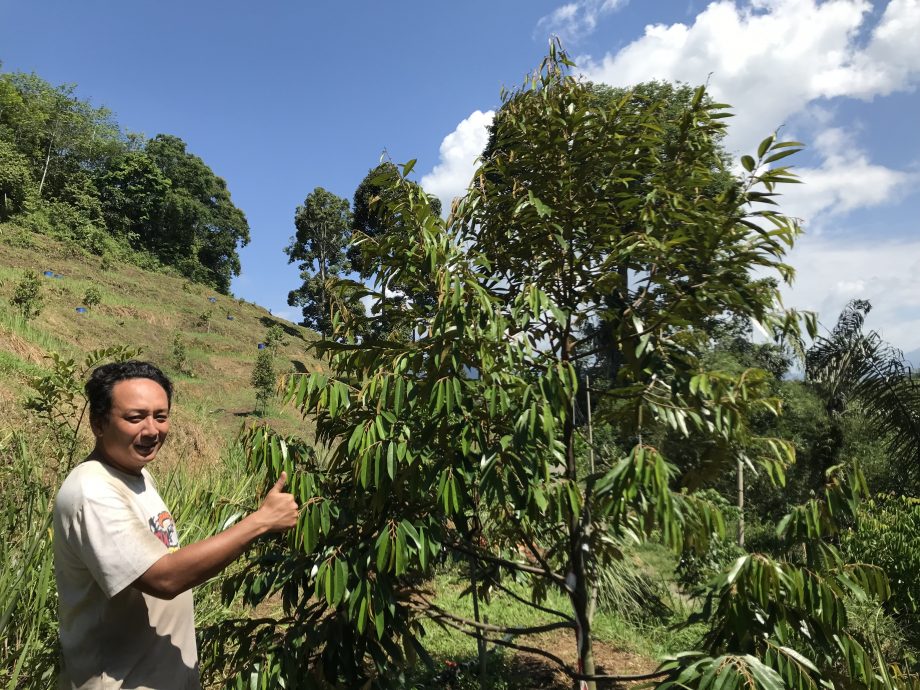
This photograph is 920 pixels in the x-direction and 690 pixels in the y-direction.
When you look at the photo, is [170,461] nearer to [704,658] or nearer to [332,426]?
[332,426]

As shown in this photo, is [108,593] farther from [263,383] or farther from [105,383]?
[263,383]

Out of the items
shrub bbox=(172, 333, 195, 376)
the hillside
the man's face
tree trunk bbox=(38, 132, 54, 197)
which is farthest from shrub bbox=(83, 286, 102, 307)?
the man's face

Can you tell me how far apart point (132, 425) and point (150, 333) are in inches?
775

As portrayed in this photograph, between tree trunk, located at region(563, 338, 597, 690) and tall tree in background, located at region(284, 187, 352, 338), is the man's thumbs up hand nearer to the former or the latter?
tree trunk, located at region(563, 338, 597, 690)

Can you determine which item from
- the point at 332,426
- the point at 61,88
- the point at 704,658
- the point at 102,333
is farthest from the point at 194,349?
the point at 61,88

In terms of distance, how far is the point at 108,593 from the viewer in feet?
4.53

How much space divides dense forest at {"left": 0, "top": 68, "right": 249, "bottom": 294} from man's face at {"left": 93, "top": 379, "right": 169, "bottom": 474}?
98.5ft

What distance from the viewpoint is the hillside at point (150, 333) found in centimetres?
911

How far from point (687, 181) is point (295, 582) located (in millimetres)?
2201

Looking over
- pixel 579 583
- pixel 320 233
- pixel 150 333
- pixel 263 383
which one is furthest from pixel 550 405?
pixel 320 233

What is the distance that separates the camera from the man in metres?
1.36

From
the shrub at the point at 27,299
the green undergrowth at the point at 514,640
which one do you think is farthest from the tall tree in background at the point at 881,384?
the shrub at the point at 27,299

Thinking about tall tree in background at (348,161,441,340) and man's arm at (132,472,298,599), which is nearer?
man's arm at (132,472,298,599)

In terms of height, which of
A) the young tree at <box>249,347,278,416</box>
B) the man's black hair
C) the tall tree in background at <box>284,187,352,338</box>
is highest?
the tall tree in background at <box>284,187,352,338</box>
